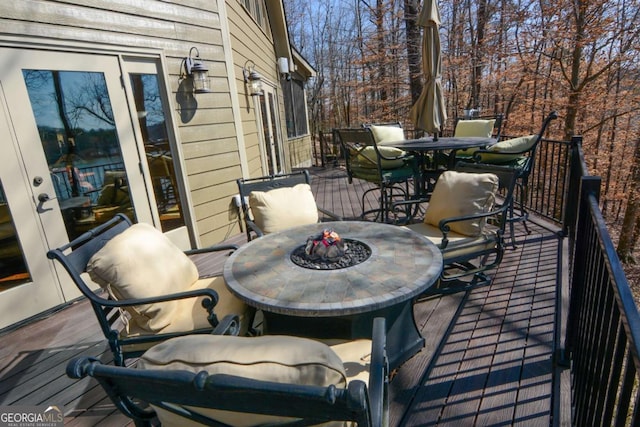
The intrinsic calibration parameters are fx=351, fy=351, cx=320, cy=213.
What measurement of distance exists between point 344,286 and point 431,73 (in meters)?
3.42

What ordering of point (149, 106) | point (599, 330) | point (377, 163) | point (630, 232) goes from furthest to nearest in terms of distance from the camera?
1. point (630, 232)
2. point (377, 163)
3. point (149, 106)
4. point (599, 330)

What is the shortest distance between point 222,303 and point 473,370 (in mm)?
1419

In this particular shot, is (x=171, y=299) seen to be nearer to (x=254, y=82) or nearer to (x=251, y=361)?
(x=251, y=361)

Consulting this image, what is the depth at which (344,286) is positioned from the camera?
1.66m

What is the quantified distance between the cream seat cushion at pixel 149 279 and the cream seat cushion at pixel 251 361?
2.98 ft

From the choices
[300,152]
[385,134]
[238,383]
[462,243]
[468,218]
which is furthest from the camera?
[300,152]

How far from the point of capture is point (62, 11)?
2.85 m

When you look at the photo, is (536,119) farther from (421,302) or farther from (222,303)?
(222,303)

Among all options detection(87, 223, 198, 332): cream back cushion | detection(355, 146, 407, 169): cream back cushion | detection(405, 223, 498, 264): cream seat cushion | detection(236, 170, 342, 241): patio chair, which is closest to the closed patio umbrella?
detection(355, 146, 407, 169): cream back cushion

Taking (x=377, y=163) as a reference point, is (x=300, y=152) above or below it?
below

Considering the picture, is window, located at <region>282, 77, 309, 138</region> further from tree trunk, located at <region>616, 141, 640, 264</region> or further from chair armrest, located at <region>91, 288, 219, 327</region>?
chair armrest, located at <region>91, 288, 219, 327</region>

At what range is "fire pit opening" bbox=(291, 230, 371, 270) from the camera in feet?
6.28

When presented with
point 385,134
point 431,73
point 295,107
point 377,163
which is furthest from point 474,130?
point 295,107

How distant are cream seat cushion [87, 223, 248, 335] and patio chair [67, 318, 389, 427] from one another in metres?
0.84
